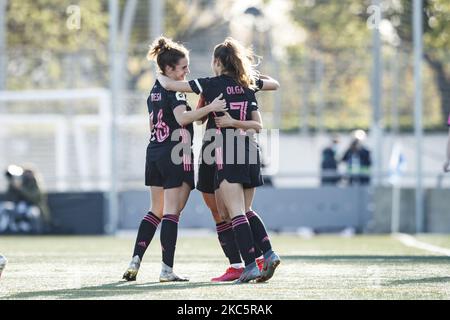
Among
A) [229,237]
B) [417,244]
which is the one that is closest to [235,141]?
[229,237]

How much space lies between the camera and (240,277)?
8.71m

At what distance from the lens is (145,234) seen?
30.3ft

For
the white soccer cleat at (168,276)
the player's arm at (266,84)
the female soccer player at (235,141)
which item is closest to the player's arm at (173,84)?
the female soccer player at (235,141)

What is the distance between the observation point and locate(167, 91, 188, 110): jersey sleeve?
352 inches

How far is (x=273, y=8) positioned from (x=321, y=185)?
14.9ft

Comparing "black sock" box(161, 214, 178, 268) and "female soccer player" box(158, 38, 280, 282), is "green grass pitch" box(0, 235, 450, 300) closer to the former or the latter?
"black sock" box(161, 214, 178, 268)

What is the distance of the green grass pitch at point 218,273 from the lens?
7711 millimetres

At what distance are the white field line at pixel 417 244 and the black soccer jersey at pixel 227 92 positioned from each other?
15.3ft

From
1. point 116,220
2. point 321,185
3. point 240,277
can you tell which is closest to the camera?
point 240,277

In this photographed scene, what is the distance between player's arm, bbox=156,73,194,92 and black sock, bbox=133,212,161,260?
1.08 m

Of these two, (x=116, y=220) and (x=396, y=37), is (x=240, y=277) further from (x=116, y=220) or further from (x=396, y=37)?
(x=396, y=37)

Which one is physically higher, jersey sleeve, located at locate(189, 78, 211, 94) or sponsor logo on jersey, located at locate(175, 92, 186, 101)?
jersey sleeve, located at locate(189, 78, 211, 94)

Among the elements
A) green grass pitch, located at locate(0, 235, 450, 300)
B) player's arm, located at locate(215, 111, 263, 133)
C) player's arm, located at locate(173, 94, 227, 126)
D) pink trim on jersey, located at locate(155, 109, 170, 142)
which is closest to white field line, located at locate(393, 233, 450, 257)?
green grass pitch, located at locate(0, 235, 450, 300)

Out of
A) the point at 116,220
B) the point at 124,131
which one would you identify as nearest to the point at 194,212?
the point at 116,220
